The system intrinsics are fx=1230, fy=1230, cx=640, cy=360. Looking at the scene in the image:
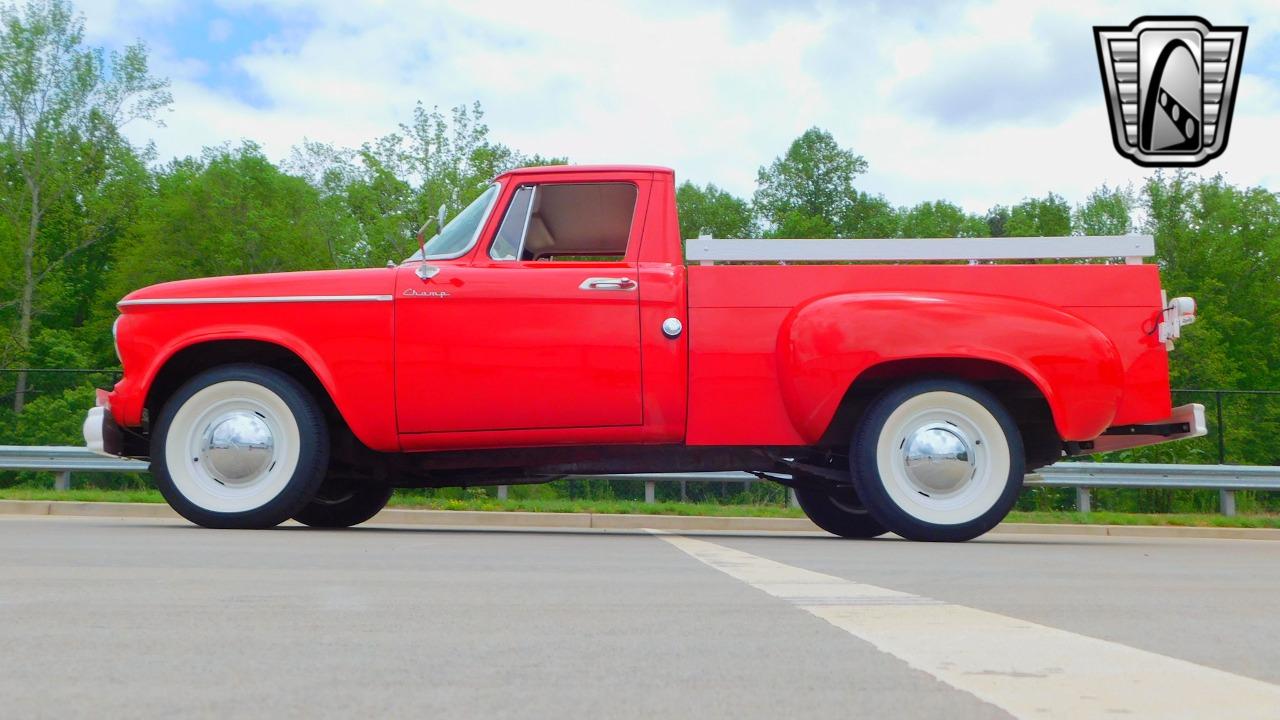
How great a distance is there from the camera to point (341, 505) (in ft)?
26.2

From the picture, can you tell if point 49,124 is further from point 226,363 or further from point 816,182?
point 816,182

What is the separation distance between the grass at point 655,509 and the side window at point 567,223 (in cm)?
468

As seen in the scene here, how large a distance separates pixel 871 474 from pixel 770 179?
59662mm

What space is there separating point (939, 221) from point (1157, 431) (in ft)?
214

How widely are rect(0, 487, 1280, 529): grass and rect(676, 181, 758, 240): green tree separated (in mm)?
53777

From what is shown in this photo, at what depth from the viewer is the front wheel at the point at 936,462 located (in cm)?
636

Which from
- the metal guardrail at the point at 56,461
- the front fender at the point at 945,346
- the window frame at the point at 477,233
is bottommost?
the metal guardrail at the point at 56,461

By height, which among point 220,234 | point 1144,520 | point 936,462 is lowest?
point 1144,520

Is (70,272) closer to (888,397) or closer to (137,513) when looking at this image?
(137,513)


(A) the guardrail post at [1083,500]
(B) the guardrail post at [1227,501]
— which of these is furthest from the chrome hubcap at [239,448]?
(B) the guardrail post at [1227,501]

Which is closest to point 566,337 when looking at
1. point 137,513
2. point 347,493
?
point 347,493

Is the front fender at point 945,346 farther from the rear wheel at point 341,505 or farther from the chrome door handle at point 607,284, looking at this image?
the rear wheel at point 341,505

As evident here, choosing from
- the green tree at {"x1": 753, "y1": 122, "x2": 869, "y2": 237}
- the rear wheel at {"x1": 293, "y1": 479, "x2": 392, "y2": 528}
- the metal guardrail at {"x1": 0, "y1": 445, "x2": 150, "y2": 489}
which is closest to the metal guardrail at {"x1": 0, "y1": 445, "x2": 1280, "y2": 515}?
the metal guardrail at {"x1": 0, "y1": 445, "x2": 150, "y2": 489}

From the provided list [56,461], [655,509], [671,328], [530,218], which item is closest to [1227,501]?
[655,509]
